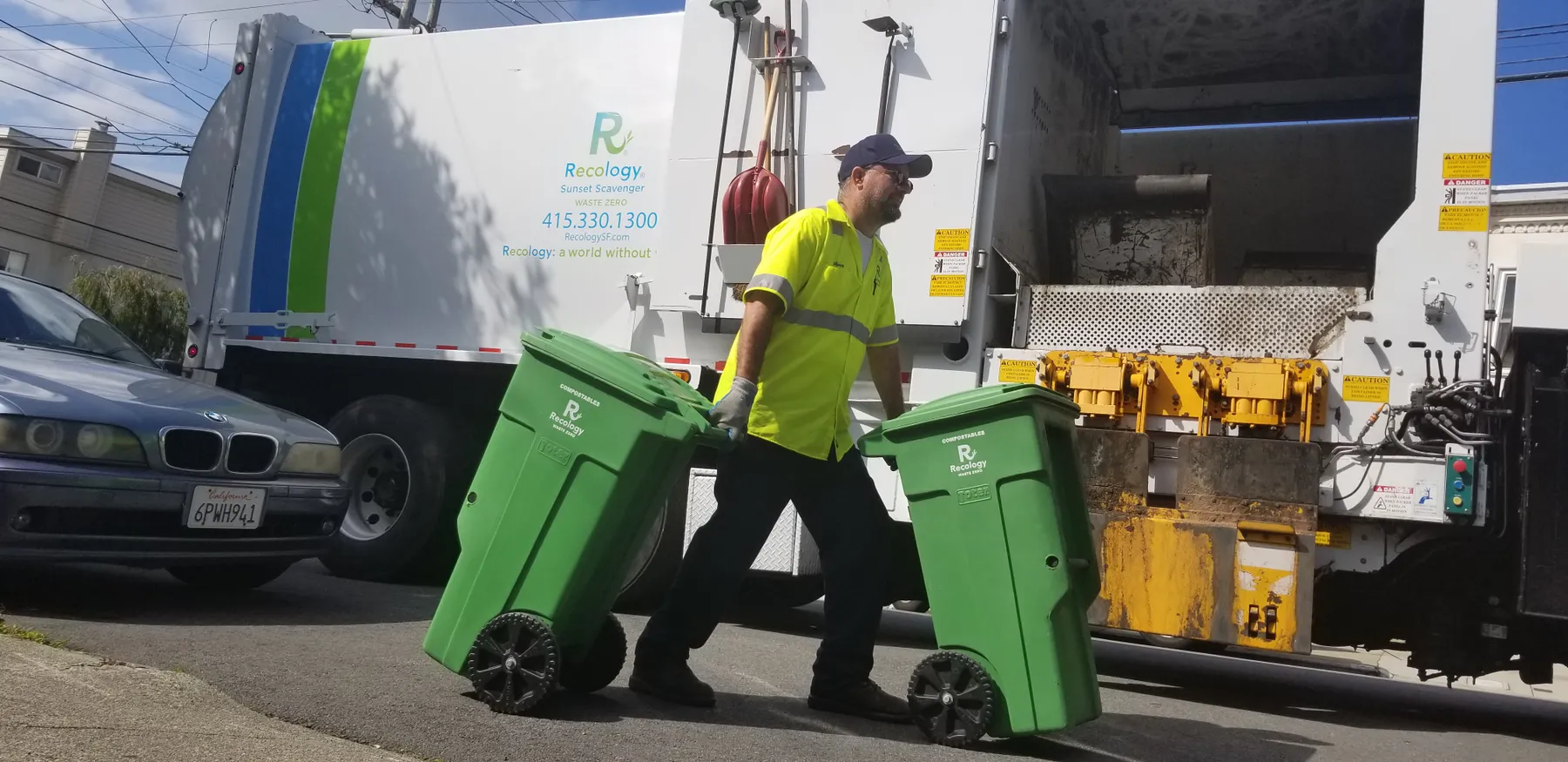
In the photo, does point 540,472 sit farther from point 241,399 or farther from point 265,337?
point 265,337

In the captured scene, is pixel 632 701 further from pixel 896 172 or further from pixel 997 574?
pixel 896 172

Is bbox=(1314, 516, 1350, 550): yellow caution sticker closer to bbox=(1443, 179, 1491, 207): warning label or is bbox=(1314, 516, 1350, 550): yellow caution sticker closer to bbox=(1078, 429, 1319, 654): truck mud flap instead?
bbox=(1078, 429, 1319, 654): truck mud flap

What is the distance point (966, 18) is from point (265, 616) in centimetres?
364

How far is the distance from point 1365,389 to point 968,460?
6.29ft

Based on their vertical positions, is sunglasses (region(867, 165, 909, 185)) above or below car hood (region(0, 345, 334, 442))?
above

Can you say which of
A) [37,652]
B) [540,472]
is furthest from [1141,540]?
[37,652]

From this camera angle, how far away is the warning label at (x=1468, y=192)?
445cm

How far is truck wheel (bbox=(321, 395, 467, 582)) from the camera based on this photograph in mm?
6516

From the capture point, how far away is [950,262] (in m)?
5.25

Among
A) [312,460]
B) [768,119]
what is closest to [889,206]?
[768,119]

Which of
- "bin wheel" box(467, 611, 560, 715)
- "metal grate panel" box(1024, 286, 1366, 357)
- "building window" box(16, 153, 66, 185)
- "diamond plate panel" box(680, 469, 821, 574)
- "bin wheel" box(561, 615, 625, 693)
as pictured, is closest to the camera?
"bin wheel" box(467, 611, 560, 715)

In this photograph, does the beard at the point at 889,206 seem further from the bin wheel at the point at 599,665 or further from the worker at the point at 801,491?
the bin wheel at the point at 599,665

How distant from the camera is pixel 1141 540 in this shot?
4.62 m

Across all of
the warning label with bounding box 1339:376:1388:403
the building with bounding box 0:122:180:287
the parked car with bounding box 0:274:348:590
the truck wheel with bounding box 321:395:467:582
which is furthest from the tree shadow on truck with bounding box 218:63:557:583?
the building with bounding box 0:122:180:287
